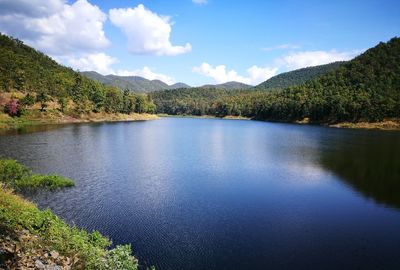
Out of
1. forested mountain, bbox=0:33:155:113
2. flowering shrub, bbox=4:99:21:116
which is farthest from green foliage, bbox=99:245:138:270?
forested mountain, bbox=0:33:155:113

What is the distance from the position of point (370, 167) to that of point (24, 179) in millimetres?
47991

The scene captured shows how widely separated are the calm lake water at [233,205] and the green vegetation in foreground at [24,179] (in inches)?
84.2

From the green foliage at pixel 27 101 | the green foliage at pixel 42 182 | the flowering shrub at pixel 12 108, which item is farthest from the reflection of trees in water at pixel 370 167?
the green foliage at pixel 27 101

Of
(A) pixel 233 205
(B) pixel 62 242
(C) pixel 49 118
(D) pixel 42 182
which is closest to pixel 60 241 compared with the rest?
(B) pixel 62 242

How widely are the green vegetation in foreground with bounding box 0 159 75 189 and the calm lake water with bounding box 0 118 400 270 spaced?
7.02ft

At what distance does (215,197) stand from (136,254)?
1513 centimetres

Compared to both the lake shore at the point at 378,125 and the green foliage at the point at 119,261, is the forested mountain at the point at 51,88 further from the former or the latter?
the green foliage at the point at 119,261

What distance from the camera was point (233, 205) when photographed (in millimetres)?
33062

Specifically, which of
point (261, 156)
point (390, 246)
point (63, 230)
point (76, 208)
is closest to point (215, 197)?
point (76, 208)

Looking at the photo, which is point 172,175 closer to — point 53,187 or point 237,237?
point 53,187

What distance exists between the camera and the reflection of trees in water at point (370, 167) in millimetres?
39656

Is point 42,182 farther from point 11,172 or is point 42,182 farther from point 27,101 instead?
point 27,101

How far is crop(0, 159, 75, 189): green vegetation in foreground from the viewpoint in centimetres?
3569

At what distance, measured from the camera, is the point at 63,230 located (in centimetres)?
1931
